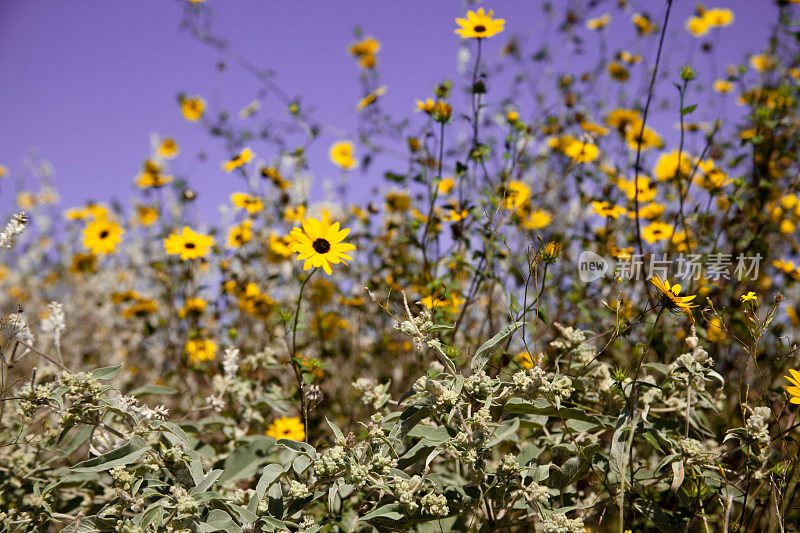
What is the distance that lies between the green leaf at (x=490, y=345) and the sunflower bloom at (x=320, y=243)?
46cm

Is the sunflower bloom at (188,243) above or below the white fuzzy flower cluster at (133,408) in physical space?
above

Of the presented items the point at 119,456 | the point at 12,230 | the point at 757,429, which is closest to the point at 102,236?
the point at 12,230

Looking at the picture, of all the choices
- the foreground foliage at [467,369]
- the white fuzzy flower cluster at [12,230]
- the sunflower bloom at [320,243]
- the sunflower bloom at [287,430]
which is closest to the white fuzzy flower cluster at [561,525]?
the foreground foliage at [467,369]

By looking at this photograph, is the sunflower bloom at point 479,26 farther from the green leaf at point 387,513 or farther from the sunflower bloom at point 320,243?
the green leaf at point 387,513

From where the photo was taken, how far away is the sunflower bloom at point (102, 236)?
2.60 m

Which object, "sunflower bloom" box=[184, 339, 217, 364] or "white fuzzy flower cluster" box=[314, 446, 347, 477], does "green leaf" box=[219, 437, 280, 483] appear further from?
"sunflower bloom" box=[184, 339, 217, 364]

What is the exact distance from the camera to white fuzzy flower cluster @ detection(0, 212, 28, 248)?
1.26 m

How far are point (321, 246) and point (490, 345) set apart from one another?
1.97ft

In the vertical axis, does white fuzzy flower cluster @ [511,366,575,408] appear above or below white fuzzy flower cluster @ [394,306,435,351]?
below

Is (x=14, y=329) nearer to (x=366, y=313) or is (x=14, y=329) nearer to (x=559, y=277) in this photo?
(x=366, y=313)

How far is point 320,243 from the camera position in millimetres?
1512

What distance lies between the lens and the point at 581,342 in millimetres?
1511

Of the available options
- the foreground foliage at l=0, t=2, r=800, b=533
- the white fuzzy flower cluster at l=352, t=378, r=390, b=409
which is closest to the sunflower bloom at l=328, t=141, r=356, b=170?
the foreground foliage at l=0, t=2, r=800, b=533

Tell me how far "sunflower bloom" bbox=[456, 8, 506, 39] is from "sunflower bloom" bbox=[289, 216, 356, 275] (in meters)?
0.98
